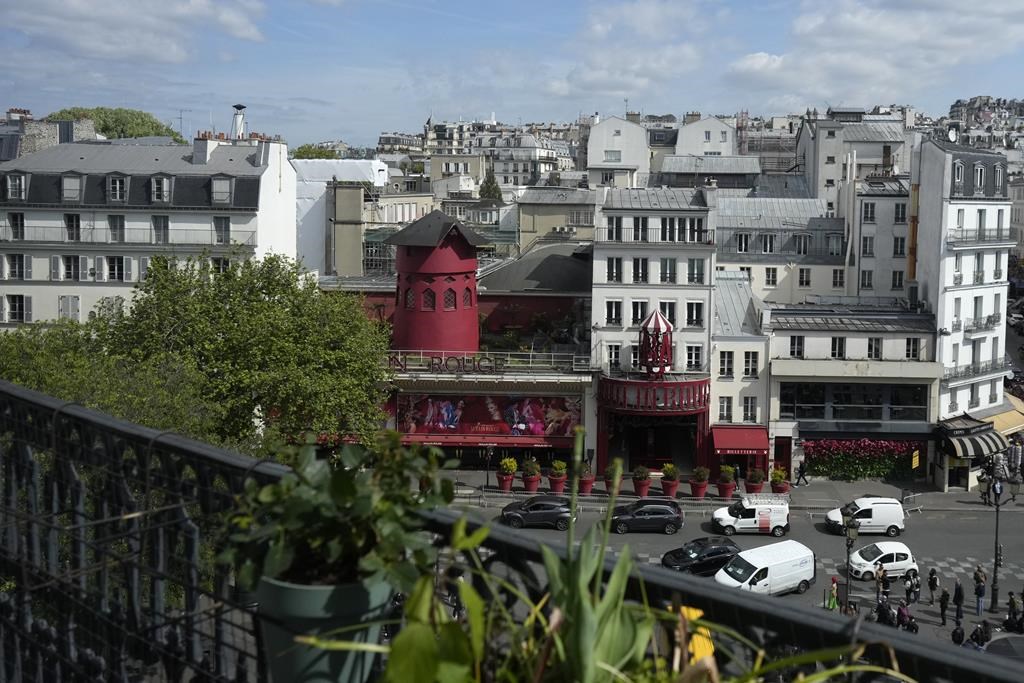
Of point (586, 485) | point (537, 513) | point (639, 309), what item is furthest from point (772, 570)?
point (639, 309)

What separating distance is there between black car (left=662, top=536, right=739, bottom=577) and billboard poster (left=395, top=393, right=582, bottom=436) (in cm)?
1165

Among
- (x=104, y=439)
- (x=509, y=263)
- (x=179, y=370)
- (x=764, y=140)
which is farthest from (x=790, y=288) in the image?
(x=764, y=140)

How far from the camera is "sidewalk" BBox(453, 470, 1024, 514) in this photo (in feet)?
140

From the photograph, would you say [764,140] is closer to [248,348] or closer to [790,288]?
[790,288]

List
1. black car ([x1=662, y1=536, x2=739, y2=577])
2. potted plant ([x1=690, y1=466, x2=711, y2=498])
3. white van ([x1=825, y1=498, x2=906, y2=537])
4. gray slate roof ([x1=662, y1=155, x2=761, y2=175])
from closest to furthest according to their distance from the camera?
black car ([x1=662, y1=536, x2=739, y2=577])
white van ([x1=825, y1=498, x2=906, y2=537])
potted plant ([x1=690, y1=466, x2=711, y2=498])
gray slate roof ([x1=662, y1=155, x2=761, y2=175])

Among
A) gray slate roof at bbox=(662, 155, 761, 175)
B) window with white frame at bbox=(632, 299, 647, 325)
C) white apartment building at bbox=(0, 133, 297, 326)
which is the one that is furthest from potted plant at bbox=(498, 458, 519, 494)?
gray slate roof at bbox=(662, 155, 761, 175)

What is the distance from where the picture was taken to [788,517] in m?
40.7

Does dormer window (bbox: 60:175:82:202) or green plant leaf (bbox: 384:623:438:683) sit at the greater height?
dormer window (bbox: 60:175:82:202)

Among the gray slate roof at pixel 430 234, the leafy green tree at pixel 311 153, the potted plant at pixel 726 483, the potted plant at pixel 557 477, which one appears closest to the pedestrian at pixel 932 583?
the potted plant at pixel 726 483

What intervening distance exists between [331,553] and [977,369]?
47710mm

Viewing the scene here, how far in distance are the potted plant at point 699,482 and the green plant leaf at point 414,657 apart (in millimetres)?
39308

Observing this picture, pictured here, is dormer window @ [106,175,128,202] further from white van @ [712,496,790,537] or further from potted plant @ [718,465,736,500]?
white van @ [712,496,790,537]

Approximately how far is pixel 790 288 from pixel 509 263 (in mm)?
14749

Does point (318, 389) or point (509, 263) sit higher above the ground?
point (509, 263)
